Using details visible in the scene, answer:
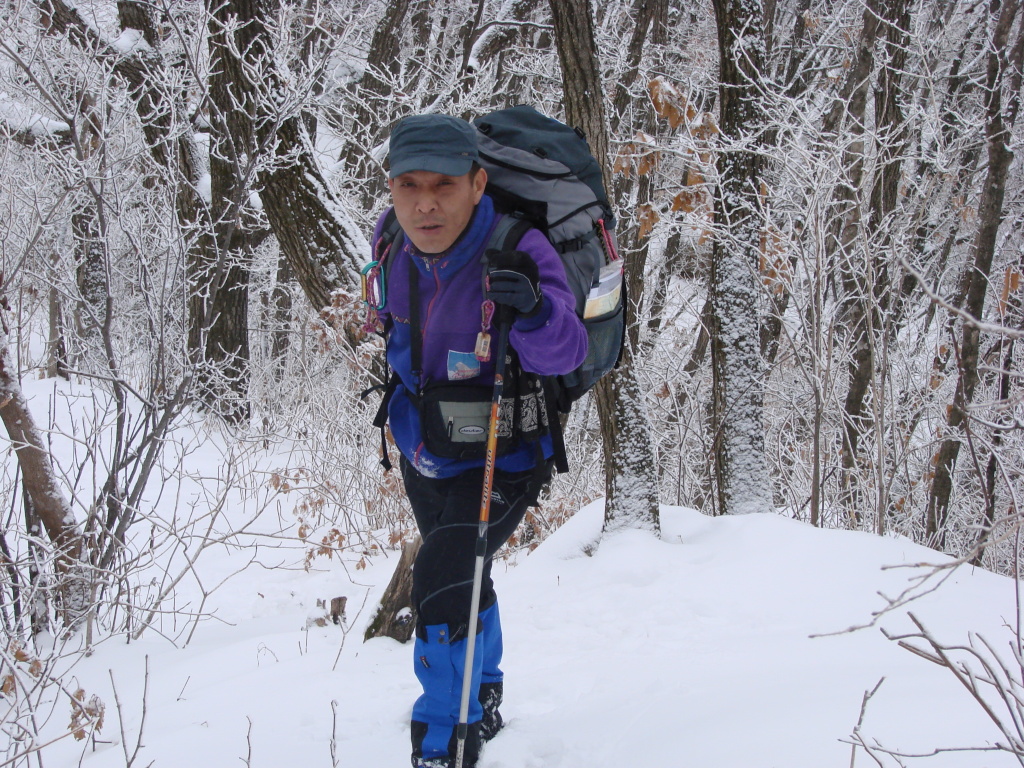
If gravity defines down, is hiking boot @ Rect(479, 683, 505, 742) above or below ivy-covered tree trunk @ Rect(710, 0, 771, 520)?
below

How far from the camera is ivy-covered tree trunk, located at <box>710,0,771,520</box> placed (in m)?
4.64

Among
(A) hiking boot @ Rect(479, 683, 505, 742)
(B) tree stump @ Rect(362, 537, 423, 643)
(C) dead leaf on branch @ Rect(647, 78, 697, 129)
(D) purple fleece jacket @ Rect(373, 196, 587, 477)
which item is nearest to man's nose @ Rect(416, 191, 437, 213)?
(D) purple fleece jacket @ Rect(373, 196, 587, 477)

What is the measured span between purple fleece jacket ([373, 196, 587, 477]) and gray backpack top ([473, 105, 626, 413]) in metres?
0.06

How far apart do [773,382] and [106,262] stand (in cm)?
674

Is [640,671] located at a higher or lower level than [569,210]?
lower

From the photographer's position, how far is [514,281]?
1.81 metres

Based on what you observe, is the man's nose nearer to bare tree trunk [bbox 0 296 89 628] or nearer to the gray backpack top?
the gray backpack top

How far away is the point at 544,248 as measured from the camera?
77.7 inches

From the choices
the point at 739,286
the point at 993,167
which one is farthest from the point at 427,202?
the point at 993,167

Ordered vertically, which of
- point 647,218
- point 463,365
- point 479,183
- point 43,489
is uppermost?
point 647,218

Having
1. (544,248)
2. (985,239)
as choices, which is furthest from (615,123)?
(544,248)

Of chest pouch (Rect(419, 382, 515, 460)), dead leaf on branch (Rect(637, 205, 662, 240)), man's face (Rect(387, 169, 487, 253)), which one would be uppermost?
dead leaf on branch (Rect(637, 205, 662, 240))

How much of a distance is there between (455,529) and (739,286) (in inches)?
127

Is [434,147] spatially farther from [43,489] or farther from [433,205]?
[43,489]
